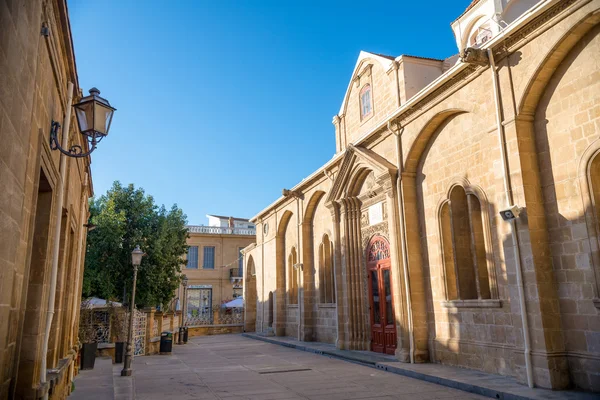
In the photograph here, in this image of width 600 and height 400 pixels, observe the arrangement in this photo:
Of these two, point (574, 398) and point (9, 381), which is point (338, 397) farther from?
point (9, 381)

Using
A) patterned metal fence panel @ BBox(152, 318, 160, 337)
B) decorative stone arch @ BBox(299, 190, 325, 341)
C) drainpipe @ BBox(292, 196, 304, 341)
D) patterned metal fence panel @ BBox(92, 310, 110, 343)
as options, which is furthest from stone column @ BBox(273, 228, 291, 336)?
patterned metal fence panel @ BBox(92, 310, 110, 343)

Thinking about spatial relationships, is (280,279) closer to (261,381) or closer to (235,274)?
(261,381)

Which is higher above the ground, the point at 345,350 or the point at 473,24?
the point at 473,24

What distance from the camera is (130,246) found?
19.1 m

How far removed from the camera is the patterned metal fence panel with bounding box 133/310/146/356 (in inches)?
632

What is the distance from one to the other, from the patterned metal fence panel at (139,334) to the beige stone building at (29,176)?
9.25 m

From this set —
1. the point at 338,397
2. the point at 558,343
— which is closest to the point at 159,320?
the point at 338,397

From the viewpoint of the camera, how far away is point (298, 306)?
753 inches

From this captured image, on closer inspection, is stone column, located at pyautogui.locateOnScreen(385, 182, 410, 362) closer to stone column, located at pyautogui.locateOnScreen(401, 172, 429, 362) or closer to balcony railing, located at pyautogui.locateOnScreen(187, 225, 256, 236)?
stone column, located at pyautogui.locateOnScreen(401, 172, 429, 362)

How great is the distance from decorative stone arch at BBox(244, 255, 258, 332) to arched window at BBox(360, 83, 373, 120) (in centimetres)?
1418

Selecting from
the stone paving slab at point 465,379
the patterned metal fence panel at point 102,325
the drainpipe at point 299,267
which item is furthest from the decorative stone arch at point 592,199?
the patterned metal fence panel at point 102,325

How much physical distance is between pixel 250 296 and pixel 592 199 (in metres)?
22.5

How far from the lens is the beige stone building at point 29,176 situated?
3.36 m

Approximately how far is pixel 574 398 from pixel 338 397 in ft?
11.9
